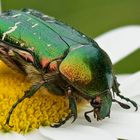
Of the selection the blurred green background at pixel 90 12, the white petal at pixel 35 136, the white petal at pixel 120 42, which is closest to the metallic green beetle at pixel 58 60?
the white petal at pixel 35 136

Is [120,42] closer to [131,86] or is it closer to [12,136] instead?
[131,86]

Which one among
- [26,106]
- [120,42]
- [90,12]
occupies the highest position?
[26,106]

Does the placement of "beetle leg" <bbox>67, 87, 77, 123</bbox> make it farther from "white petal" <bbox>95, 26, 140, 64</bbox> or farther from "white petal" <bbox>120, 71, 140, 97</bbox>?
"white petal" <bbox>95, 26, 140, 64</bbox>

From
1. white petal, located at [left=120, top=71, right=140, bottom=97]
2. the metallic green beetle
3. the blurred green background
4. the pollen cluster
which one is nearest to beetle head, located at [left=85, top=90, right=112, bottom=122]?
the metallic green beetle

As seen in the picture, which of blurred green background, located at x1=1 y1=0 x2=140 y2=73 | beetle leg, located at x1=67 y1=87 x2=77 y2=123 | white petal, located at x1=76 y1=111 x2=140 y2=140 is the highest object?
beetle leg, located at x1=67 y1=87 x2=77 y2=123

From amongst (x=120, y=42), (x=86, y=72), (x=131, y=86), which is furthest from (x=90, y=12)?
(x=86, y=72)

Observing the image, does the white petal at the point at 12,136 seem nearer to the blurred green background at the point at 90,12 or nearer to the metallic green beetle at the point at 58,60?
the metallic green beetle at the point at 58,60
